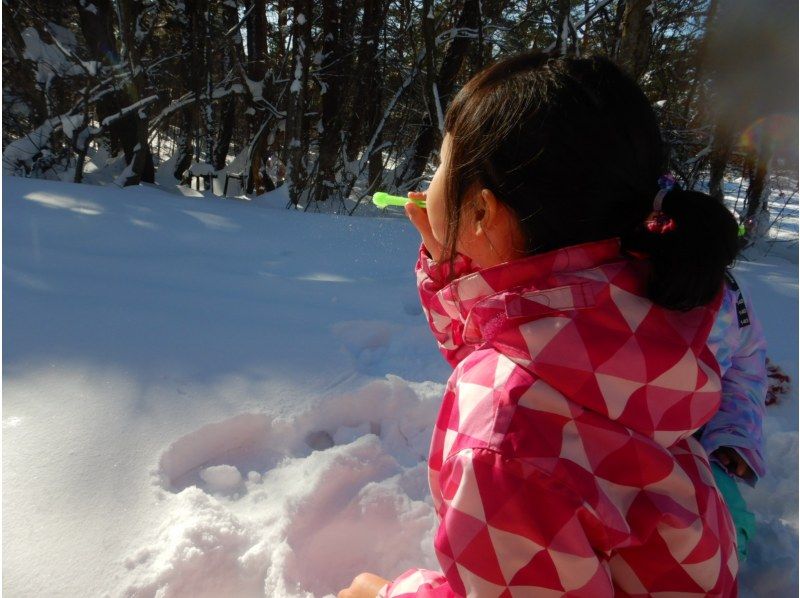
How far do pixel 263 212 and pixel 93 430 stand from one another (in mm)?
2500

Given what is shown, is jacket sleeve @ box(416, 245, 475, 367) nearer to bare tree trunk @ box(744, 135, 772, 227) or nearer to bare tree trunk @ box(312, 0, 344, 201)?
bare tree trunk @ box(312, 0, 344, 201)

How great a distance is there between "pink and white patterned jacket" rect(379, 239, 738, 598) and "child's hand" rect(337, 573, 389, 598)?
0.62 feet

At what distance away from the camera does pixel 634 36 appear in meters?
4.16

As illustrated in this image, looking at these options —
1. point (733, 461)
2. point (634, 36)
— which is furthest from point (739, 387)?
point (634, 36)

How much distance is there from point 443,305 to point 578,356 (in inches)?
11.4

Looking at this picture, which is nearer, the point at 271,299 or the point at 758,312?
the point at 271,299

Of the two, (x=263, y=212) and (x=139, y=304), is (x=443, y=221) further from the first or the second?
(x=263, y=212)

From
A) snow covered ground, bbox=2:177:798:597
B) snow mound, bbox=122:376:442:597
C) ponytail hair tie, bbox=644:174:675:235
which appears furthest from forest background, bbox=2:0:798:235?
ponytail hair tie, bbox=644:174:675:235

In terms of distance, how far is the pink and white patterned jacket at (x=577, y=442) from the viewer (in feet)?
1.87

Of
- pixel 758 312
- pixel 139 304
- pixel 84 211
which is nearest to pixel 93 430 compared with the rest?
pixel 139 304

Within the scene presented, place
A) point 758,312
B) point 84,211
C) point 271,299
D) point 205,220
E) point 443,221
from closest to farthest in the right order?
point 443,221 → point 271,299 → point 758,312 → point 84,211 → point 205,220

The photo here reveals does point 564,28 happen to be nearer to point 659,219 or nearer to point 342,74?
point 342,74

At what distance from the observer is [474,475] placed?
22.5 inches

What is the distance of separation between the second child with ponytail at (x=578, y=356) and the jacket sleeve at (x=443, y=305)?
0.56 ft
